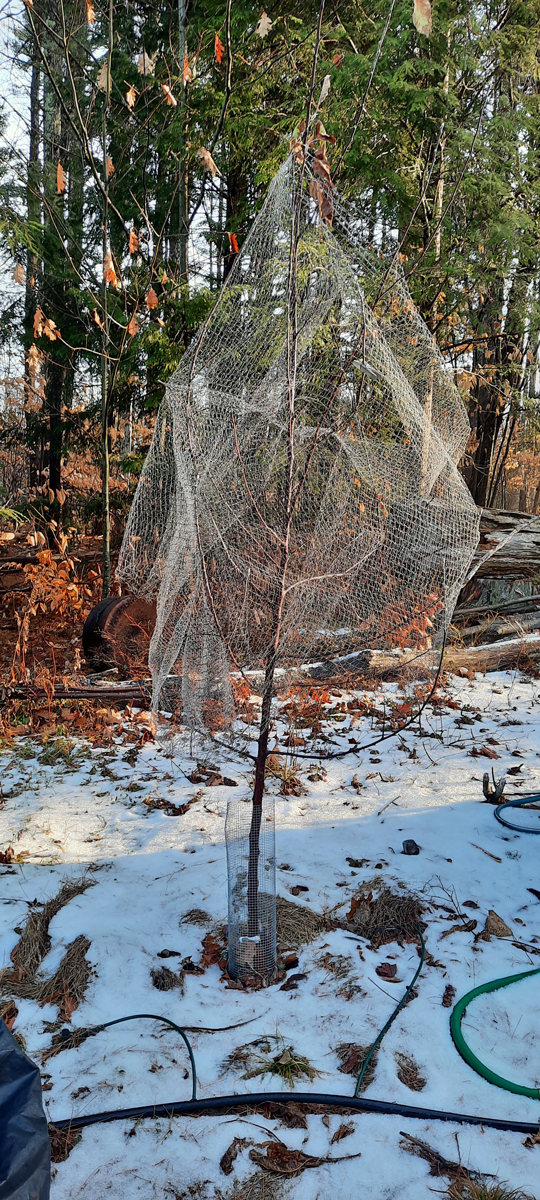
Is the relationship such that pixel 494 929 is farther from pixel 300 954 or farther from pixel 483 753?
pixel 483 753

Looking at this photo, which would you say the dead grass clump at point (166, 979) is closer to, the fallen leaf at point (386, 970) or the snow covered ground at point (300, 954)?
the snow covered ground at point (300, 954)

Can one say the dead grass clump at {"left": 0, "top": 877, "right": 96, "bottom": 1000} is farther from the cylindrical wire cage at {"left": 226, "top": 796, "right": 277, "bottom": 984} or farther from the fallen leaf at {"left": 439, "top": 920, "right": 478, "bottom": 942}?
the fallen leaf at {"left": 439, "top": 920, "right": 478, "bottom": 942}

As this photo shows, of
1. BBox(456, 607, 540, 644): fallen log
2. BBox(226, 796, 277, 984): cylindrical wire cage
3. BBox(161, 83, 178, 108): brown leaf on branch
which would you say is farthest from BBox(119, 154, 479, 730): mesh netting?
BBox(456, 607, 540, 644): fallen log

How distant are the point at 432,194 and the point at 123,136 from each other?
362 cm

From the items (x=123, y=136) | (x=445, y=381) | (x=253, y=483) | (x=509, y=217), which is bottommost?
(x=253, y=483)

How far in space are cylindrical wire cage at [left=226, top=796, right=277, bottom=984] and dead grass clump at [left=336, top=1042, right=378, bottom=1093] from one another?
46cm

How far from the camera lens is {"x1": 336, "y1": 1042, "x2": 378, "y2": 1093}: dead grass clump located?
245cm

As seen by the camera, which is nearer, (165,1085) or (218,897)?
(165,1085)

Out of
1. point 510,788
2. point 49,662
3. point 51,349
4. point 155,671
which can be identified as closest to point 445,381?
point 155,671

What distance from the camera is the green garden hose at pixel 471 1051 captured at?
2.37 m

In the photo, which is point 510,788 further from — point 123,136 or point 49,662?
point 123,136

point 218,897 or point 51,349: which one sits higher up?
point 51,349

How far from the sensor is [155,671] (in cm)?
292

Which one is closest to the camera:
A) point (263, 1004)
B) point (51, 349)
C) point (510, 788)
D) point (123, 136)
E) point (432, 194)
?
point (263, 1004)
